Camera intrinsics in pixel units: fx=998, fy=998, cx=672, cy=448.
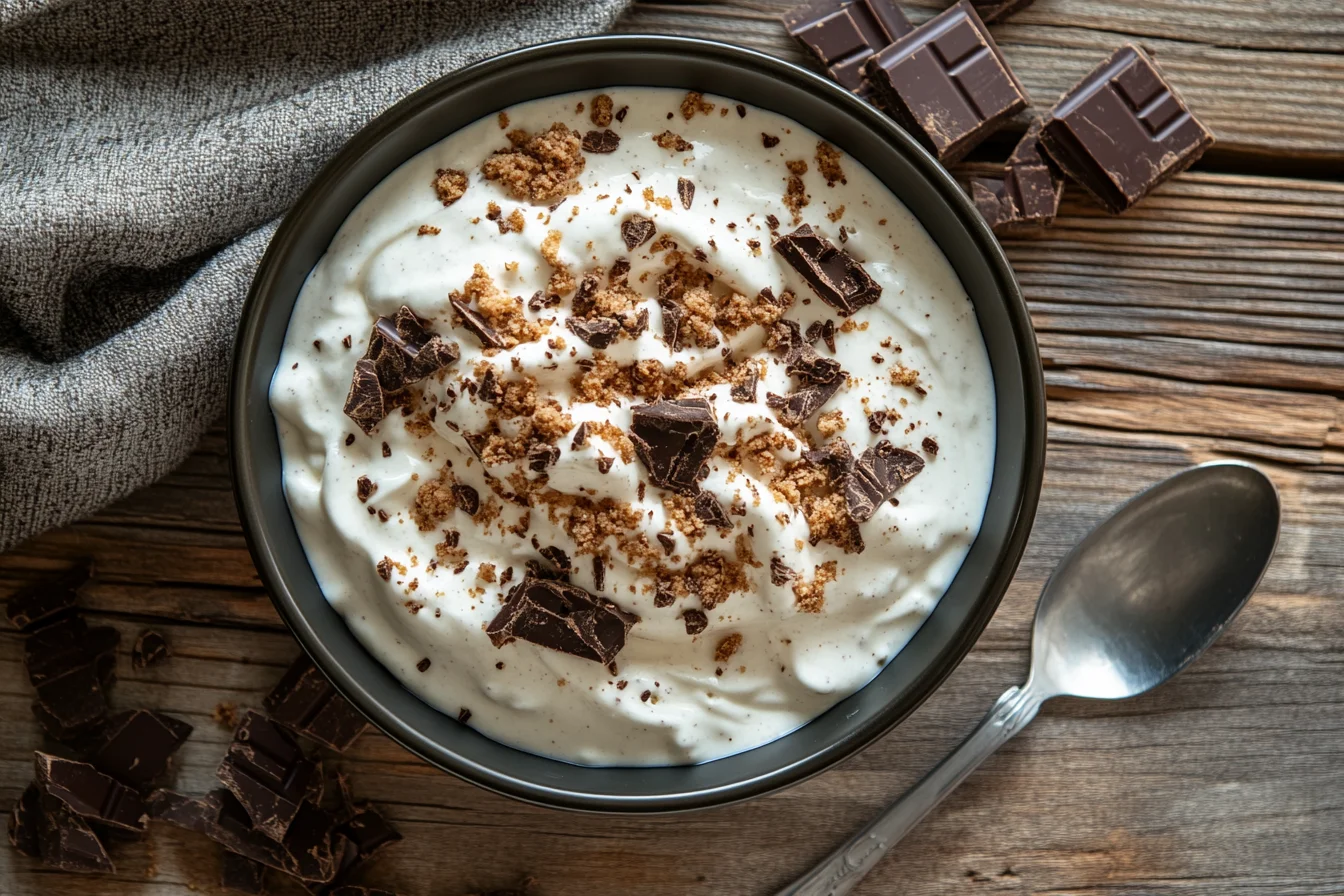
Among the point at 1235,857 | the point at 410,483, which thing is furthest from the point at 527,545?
the point at 1235,857

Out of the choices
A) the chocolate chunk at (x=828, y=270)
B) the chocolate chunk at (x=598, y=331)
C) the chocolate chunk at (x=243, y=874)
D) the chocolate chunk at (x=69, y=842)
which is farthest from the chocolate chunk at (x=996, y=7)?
the chocolate chunk at (x=69, y=842)

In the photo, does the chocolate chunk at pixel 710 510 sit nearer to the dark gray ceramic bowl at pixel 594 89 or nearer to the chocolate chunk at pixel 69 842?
the dark gray ceramic bowl at pixel 594 89

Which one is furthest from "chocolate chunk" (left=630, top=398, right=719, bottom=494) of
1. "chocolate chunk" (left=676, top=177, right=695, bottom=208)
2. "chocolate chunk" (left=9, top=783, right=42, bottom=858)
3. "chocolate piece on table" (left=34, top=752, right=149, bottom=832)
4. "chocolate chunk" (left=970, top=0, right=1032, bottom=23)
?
"chocolate chunk" (left=9, top=783, right=42, bottom=858)

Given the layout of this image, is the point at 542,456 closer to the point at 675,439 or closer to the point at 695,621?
the point at 675,439

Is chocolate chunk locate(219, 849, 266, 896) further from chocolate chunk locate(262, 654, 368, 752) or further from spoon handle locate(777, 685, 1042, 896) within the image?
spoon handle locate(777, 685, 1042, 896)

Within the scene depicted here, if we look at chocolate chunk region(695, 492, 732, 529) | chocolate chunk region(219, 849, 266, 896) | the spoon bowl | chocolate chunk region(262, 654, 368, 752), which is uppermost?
chocolate chunk region(695, 492, 732, 529)
